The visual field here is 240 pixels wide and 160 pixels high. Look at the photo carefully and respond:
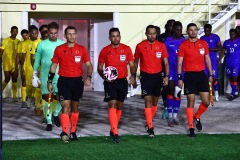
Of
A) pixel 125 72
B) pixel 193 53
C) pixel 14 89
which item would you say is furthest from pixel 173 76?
pixel 14 89

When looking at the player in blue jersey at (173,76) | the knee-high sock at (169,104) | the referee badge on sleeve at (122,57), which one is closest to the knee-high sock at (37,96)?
the knee-high sock at (169,104)

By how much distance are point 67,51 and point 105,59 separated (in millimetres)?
848

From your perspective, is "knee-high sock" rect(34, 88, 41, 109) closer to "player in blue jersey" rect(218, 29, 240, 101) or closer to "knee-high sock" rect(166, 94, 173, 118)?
"knee-high sock" rect(166, 94, 173, 118)

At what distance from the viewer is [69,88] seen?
1302 centimetres

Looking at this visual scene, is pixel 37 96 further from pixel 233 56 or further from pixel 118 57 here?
pixel 233 56

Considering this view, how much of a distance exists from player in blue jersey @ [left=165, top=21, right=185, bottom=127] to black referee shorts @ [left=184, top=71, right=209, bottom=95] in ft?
4.38

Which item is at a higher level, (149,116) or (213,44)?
(213,44)

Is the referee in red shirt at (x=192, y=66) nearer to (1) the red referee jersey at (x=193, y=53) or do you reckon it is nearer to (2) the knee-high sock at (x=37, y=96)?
(1) the red referee jersey at (x=193, y=53)

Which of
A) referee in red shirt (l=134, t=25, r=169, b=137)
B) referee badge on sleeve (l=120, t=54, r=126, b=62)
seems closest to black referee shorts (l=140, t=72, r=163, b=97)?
referee in red shirt (l=134, t=25, r=169, b=137)

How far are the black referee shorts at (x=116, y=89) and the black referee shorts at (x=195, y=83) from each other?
51.8 inches

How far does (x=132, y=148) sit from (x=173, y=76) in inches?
150

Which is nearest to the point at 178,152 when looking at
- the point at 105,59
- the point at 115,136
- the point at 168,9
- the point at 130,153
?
the point at 130,153

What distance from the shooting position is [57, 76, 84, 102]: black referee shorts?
13000 millimetres

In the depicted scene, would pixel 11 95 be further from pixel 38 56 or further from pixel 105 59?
pixel 105 59
